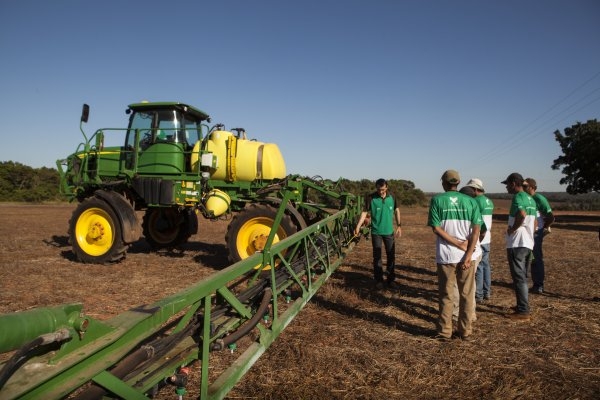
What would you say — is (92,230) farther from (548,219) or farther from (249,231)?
(548,219)

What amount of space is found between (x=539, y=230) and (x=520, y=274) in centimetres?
149

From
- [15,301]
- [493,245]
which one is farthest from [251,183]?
[493,245]

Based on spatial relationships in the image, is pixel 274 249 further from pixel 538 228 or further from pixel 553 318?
pixel 538 228

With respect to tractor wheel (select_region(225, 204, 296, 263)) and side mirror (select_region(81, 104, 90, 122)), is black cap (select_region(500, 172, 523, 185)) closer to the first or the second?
tractor wheel (select_region(225, 204, 296, 263))

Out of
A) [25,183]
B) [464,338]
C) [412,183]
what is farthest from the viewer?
[25,183]

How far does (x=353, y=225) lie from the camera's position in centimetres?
761

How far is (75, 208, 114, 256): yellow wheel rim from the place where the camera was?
7.11 metres

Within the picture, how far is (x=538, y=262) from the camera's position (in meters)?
5.55

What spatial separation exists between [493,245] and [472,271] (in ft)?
25.7

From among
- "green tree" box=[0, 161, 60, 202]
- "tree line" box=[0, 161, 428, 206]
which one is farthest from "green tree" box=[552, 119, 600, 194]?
"green tree" box=[0, 161, 60, 202]

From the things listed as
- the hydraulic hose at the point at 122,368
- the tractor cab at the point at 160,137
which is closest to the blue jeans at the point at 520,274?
the hydraulic hose at the point at 122,368

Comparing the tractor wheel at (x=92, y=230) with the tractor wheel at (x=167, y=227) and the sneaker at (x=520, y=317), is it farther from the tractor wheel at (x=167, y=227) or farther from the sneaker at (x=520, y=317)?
the sneaker at (x=520, y=317)

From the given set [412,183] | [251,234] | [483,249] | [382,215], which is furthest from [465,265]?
[412,183]

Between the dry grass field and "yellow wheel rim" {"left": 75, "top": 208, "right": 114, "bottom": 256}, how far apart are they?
1.32 feet
